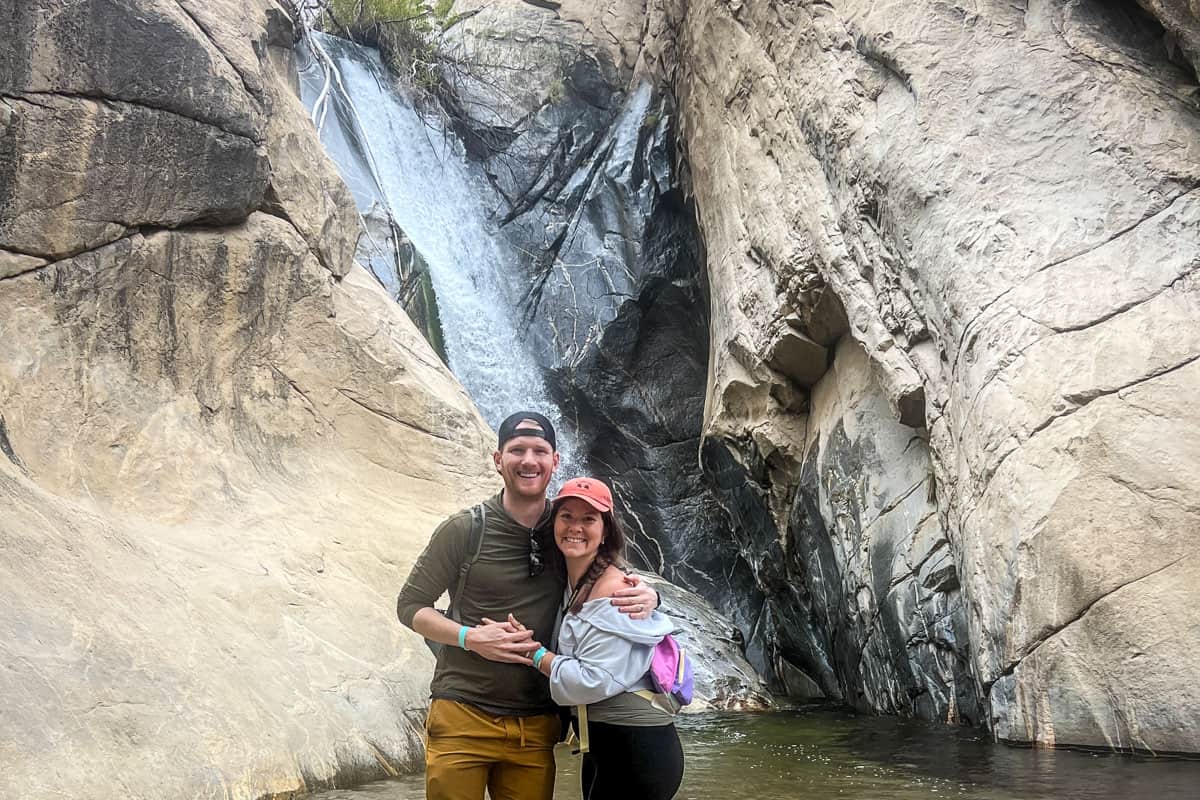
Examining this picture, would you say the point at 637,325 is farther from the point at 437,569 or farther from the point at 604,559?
the point at 604,559

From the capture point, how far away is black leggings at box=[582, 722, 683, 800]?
3.03 metres

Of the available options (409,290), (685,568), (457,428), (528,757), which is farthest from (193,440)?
(685,568)

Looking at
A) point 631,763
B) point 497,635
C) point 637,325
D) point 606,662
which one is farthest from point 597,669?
point 637,325

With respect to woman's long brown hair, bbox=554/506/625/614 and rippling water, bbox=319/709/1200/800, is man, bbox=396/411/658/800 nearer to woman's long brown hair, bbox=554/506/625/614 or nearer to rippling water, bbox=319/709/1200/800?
woman's long brown hair, bbox=554/506/625/614

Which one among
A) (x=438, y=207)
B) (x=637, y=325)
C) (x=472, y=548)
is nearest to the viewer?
(x=472, y=548)

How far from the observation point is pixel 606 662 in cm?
302

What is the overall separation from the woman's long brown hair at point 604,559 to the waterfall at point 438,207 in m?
11.5

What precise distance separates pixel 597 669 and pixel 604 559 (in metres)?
0.39

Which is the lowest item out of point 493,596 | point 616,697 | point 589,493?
point 616,697

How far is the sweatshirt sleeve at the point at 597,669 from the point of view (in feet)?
9.90

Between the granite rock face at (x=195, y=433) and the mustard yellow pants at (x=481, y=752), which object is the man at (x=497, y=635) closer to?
the mustard yellow pants at (x=481, y=752)

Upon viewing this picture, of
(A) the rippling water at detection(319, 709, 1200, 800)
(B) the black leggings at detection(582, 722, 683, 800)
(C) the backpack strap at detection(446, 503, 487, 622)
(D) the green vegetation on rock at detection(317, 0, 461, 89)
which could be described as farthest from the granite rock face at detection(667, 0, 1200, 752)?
(D) the green vegetation on rock at detection(317, 0, 461, 89)

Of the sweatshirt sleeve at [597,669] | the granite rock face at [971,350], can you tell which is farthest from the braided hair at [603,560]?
the granite rock face at [971,350]

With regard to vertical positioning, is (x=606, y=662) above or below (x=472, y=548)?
below
